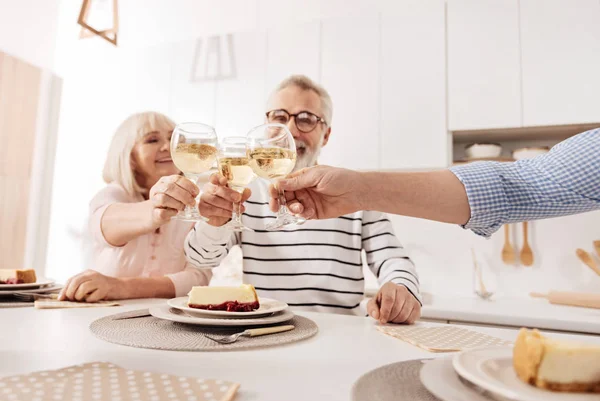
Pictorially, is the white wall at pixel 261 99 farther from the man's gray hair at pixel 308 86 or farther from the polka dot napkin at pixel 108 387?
the polka dot napkin at pixel 108 387

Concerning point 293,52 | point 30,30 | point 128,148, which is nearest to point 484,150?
point 293,52

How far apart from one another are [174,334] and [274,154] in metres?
0.40

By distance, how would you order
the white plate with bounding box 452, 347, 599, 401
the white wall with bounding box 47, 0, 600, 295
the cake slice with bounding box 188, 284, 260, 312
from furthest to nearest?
the white wall with bounding box 47, 0, 600, 295 < the cake slice with bounding box 188, 284, 260, 312 < the white plate with bounding box 452, 347, 599, 401

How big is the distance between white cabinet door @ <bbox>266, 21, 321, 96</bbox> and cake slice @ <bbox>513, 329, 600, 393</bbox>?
2.39 metres

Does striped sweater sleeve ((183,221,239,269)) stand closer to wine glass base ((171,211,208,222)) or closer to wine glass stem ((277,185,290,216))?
wine glass base ((171,211,208,222))

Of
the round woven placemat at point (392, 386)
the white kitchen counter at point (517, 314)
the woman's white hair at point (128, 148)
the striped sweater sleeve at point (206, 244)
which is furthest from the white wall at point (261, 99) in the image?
the round woven placemat at point (392, 386)

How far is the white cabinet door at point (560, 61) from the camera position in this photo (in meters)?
2.21

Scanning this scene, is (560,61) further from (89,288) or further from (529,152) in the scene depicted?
(89,288)

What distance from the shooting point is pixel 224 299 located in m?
0.93

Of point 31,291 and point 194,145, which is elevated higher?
point 194,145

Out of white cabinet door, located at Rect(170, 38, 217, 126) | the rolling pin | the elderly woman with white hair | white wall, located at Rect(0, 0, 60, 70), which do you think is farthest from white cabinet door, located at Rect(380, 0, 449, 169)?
white wall, located at Rect(0, 0, 60, 70)

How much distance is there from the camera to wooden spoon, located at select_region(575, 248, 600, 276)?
7.76 ft

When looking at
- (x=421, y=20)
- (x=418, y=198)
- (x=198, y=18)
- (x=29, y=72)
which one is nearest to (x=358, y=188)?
(x=418, y=198)

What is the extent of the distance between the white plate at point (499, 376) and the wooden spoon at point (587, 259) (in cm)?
222
